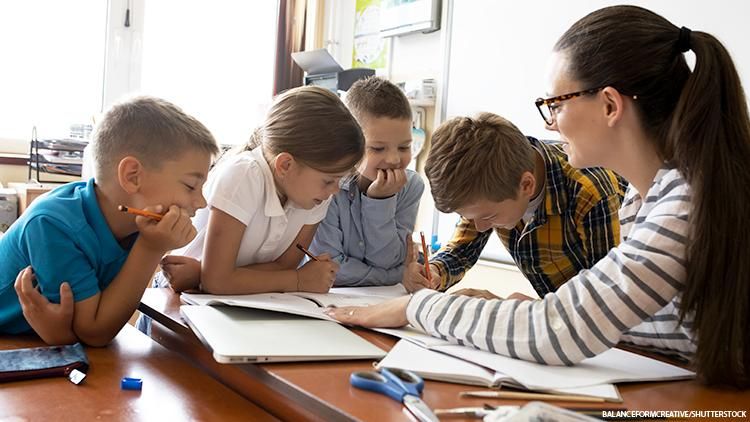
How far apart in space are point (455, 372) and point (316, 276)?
633mm

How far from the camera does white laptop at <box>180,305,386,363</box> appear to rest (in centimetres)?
78

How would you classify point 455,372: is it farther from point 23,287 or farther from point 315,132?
point 315,132

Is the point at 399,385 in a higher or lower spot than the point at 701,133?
lower

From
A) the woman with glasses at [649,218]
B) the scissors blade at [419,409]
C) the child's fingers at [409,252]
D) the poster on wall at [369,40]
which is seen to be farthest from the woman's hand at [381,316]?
the poster on wall at [369,40]

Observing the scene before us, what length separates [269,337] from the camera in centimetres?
86

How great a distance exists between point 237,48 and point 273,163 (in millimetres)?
2547

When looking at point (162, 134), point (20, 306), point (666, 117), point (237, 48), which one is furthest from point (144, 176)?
point (237, 48)

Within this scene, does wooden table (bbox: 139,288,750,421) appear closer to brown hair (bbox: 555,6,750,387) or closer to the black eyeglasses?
brown hair (bbox: 555,6,750,387)

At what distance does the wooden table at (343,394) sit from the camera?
2.11ft

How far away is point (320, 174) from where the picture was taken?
139 cm

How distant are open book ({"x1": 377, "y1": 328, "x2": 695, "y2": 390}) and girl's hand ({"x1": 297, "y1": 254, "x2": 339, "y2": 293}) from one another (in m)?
0.42

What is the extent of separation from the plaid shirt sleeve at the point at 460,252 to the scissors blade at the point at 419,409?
968mm

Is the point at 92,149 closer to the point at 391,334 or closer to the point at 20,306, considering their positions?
the point at 20,306

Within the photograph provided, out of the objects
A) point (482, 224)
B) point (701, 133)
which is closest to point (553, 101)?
point (701, 133)
